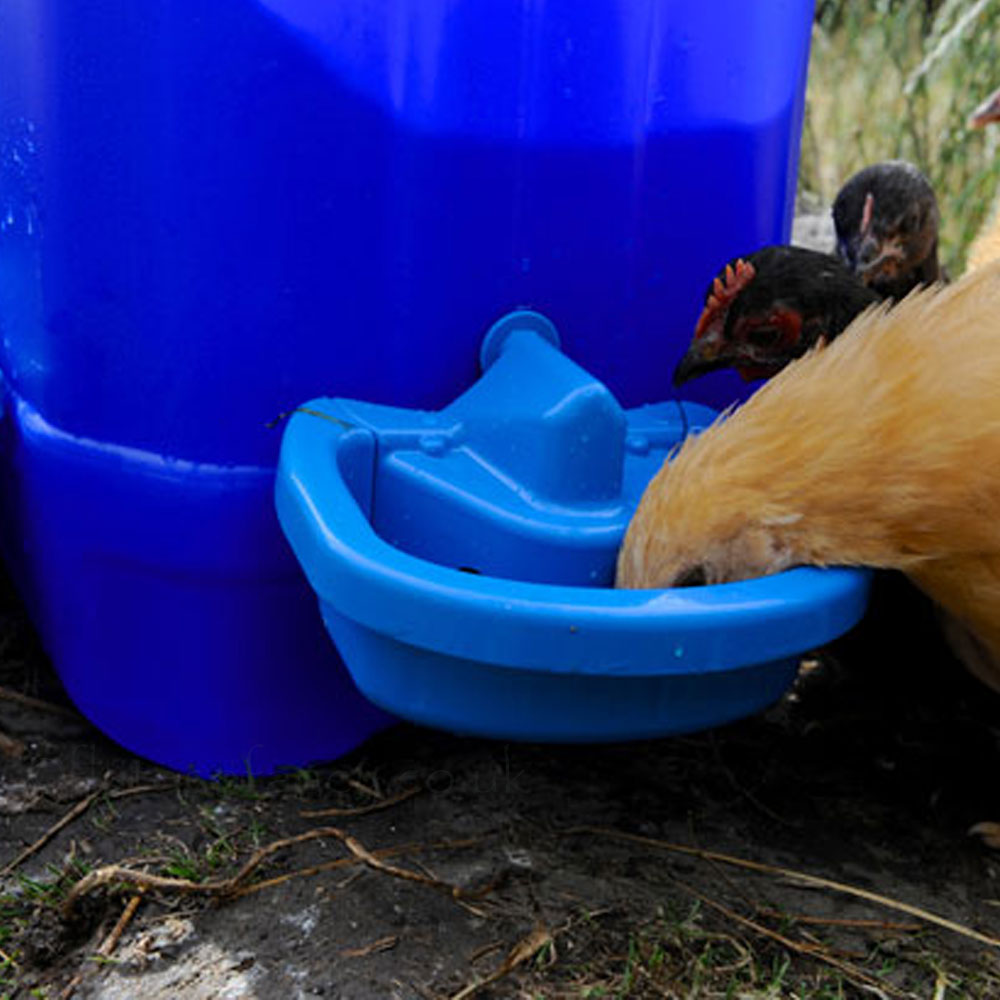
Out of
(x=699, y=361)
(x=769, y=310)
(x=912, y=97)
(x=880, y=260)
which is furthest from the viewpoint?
(x=912, y=97)

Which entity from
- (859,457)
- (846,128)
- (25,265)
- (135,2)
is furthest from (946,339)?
(846,128)

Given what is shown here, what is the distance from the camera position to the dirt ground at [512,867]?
1.58 m

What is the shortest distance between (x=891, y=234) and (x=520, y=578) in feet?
5.47

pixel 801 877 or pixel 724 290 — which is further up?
pixel 724 290

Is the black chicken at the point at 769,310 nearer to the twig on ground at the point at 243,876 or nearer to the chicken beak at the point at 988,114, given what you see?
the twig on ground at the point at 243,876

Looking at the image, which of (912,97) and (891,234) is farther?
(912,97)

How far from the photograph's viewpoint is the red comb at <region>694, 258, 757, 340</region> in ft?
6.56

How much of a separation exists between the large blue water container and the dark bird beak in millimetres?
50

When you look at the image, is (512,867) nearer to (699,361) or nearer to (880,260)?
(699,361)

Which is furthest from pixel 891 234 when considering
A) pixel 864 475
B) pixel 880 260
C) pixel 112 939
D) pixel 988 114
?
pixel 112 939

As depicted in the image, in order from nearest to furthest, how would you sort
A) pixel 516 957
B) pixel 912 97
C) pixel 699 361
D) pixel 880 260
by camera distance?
pixel 516 957 < pixel 699 361 < pixel 880 260 < pixel 912 97

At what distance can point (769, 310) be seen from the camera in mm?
2125

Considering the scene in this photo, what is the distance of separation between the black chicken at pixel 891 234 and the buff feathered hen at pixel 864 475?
1378mm

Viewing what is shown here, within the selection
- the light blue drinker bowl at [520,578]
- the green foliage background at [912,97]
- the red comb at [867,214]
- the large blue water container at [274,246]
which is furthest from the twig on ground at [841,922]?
the green foliage background at [912,97]
